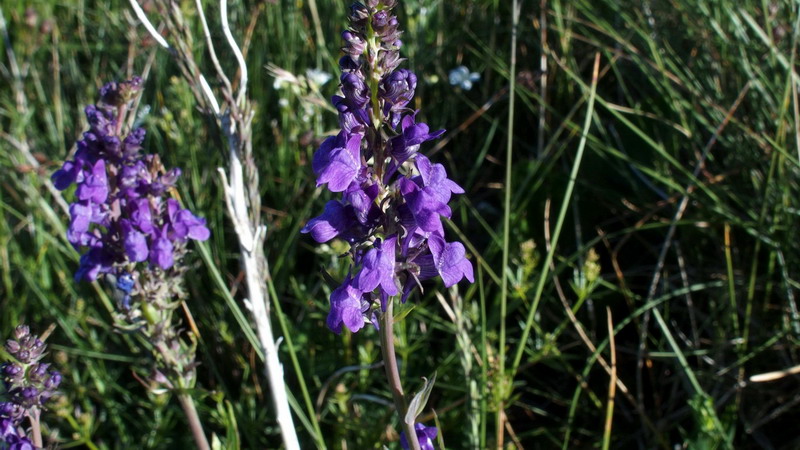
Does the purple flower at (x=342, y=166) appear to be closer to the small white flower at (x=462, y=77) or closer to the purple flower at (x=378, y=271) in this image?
the purple flower at (x=378, y=271)

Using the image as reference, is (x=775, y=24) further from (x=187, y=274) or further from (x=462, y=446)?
(x=187, y=274)

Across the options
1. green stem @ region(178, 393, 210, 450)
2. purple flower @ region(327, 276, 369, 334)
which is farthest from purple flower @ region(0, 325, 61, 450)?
purple flower @ region(327, 276, 369, 334)

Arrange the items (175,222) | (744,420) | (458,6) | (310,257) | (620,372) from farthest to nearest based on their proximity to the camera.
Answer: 1. (458,6)
2. (310,257)
3. (620,372)
4. (744,420)
5. (175,222)

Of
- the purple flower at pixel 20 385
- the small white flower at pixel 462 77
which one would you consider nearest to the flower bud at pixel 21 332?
the purple flower at pixel 20 385

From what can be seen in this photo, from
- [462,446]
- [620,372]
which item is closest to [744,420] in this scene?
[620,372]

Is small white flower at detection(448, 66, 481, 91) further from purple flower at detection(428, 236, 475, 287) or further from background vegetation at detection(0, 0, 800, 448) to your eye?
purple flower at detection(428, 236, 475, 287)
